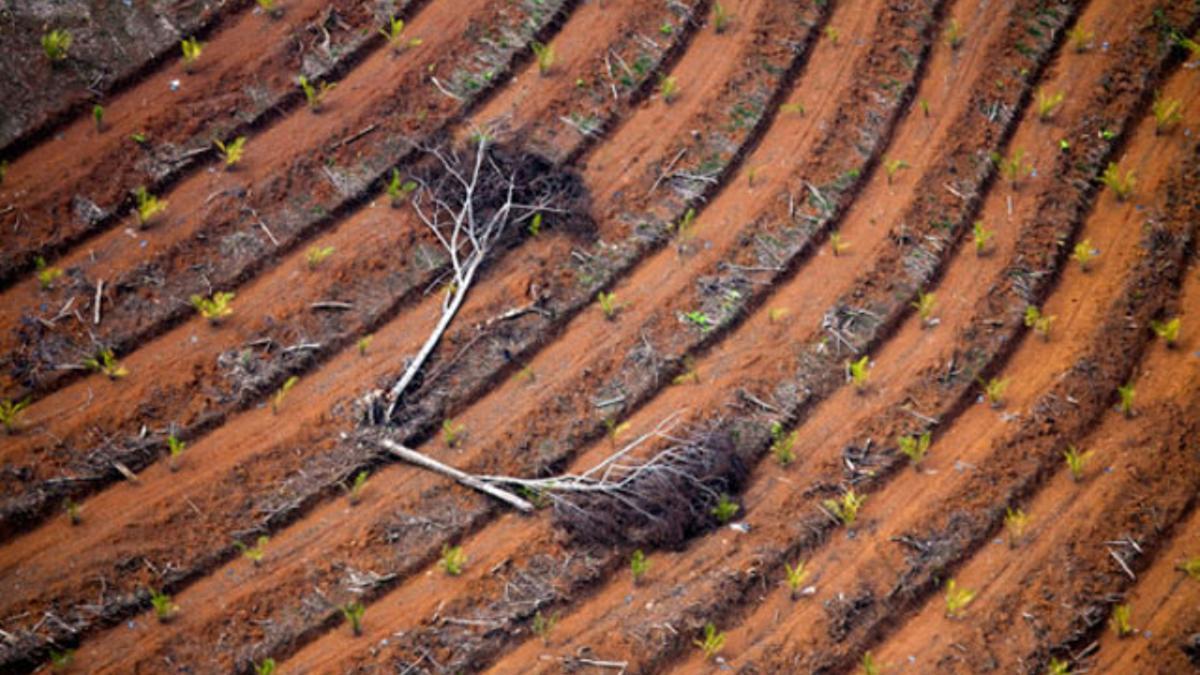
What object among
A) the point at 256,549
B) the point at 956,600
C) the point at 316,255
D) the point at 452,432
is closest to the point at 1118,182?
the point at 956,600

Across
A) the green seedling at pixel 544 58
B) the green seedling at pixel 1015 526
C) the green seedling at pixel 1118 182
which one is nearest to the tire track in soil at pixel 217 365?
the green seedling at pixel 544 58

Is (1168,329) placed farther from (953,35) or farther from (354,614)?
(354,614)

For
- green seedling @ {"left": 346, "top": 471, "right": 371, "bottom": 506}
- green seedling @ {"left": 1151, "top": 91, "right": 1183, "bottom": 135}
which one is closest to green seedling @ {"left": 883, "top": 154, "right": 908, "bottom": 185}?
green seedling @ {"left": 1151, "top": 91, "right": 1183, "bottom": 135}

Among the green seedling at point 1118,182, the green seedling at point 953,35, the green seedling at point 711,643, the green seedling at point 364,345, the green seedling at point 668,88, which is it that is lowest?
the green seedling at point 711,643

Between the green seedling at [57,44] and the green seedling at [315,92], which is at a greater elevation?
the green seedling at [57,44]

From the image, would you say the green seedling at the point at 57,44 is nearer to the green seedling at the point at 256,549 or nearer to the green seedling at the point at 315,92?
the green seedling at the point at 315,92

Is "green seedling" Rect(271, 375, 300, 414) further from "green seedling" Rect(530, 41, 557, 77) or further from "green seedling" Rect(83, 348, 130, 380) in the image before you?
"green seedling" Rect(530, 41, 557, 77)
